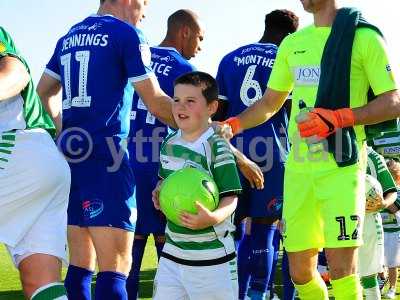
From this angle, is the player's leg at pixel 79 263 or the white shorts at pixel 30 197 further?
the player's leg at pixel 79 263

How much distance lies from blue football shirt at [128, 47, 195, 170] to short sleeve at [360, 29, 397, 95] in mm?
2145

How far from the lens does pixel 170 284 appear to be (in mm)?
4426

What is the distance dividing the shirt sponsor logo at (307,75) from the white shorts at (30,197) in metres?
1.96

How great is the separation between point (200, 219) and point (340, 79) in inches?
52.7

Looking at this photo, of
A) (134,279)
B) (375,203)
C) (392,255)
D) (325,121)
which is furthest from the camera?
(392,255)

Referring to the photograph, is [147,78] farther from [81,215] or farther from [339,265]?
[339,265]

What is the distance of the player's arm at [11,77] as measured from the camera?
341 centimetres

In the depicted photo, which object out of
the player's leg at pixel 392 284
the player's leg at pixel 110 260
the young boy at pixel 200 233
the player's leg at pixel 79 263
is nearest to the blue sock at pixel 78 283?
the player's leg at pixel 79 263

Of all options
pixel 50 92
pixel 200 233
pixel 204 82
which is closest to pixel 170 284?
pixel 200 233

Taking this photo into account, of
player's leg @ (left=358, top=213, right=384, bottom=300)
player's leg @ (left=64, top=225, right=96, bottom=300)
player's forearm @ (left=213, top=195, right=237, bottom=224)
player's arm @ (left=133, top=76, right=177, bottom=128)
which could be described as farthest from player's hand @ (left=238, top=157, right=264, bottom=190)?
player's leg @ (left=358, top=213, right=384, bottom=300)

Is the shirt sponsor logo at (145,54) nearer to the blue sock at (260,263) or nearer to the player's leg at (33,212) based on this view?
the player's leg at (33,212)

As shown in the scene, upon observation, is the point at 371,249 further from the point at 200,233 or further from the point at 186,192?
the point at 186,192

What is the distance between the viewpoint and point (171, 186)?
4332 mm

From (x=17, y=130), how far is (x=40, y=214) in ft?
1.46
